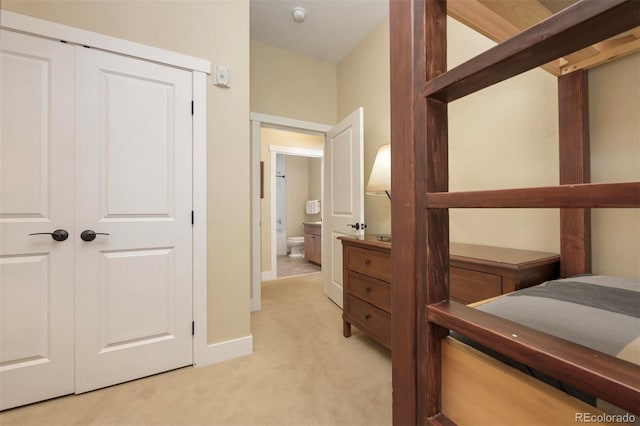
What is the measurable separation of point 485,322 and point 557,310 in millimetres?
363

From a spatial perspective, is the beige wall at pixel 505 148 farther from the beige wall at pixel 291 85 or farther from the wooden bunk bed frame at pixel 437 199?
the beige wall at pixel 291 85

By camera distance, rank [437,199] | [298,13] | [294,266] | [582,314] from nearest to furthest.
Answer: [437,199]
[582,314]
[298,13]
[294,266]

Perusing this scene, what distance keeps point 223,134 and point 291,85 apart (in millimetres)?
1535

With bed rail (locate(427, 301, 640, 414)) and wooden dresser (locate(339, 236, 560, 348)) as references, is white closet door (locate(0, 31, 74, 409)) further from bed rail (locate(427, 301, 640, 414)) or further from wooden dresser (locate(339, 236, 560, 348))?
bed rail (locate(427, 301, 640, 414))

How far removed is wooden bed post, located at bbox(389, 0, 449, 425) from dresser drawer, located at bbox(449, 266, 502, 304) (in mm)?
769

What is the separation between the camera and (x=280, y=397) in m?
1.44

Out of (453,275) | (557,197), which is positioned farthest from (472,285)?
(557,197)

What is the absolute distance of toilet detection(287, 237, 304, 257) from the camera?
604 cm

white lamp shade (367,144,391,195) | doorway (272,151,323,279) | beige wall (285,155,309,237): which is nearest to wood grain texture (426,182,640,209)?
white lamp shade (367,144,391,195)

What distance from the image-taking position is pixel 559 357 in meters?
0.29

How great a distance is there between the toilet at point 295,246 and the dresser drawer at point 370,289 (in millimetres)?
4006

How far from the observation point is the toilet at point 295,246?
6039 mm

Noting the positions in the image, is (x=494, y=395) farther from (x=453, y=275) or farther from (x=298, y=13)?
(x=298, y=13)

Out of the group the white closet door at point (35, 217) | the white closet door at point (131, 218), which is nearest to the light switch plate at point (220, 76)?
the white closet door at point (131, 218)
